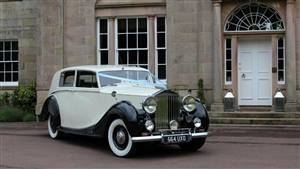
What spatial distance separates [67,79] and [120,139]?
309 centimetres

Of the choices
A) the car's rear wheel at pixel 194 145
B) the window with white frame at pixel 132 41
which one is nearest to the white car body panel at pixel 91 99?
the car's rear wheel at pixel 194 145

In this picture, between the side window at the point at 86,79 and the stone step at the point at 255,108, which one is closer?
the side window at the point at 86,79

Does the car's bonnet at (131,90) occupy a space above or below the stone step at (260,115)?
above

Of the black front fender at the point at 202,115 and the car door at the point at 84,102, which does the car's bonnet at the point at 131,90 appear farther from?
the black front fender at the point at 202,115

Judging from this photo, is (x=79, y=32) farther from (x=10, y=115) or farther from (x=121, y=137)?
(x=121, y=137)

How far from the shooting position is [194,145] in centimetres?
1066

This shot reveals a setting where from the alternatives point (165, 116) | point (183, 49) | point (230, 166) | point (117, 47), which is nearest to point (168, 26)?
point (183, 49)

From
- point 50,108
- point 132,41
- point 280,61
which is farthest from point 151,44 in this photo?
point 50,108

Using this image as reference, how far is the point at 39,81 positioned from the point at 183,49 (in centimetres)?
573

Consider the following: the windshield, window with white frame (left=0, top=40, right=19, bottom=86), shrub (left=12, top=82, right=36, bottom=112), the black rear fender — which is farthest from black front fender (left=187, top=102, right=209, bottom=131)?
window with white frame (left=0, top=40, right=19, bottom=86)

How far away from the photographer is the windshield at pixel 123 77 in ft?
37.6

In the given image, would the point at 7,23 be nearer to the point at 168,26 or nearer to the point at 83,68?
the point at 168,26

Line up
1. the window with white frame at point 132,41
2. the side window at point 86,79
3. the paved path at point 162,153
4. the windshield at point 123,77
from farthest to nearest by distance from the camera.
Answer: the window with white frame at point 132,41
the side window at point 86,79
the windshield at point 123,77
the paved path at point 162,153

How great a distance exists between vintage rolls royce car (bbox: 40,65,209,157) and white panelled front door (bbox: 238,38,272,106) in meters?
5.84
